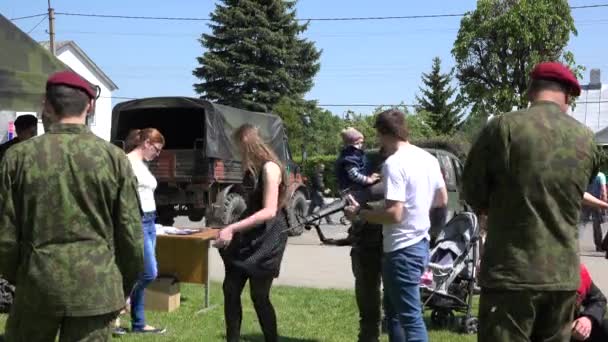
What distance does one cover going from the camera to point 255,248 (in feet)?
16.8

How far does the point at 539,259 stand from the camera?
3.22 metres

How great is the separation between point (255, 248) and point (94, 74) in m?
48.4

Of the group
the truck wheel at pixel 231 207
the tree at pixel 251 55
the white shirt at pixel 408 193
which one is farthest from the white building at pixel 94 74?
the white shirt at pixel 408 193

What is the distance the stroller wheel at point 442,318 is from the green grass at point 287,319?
0.21m

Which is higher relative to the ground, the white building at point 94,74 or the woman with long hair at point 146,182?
the white building at point 94,74

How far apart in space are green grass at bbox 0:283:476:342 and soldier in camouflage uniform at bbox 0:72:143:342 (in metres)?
3.18

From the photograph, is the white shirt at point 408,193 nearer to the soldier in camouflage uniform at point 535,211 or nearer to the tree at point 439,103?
the soldier in camouflage uniform at point 535,211

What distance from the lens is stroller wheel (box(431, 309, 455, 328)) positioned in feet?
22.1

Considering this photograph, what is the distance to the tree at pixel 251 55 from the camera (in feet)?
135

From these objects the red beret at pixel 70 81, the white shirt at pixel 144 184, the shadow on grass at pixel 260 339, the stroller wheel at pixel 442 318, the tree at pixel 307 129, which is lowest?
the shadow on grass at pixel 260 339

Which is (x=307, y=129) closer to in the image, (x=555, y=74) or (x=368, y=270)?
(x=368, y=270)

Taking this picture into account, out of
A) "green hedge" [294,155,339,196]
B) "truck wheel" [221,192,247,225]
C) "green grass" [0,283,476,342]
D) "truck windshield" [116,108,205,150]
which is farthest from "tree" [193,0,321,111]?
"green grass" [0,283,476,342]

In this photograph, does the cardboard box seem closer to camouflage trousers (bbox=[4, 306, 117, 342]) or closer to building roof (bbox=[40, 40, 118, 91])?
camouflage trousers (bbox=[4, 306, 117, 342])

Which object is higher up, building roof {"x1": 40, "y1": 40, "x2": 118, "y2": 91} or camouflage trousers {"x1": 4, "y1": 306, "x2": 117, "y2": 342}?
building roof {"x1": 40, "y1": 40, "x2": 118, "y2": 91}
